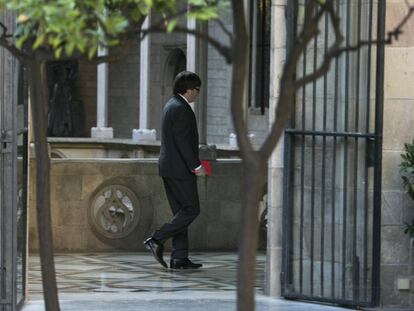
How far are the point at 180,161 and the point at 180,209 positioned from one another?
458mm

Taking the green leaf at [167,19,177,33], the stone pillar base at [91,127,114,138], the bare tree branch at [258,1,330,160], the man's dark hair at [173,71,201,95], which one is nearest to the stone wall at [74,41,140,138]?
the stone pillar base at [91,127,114,138]

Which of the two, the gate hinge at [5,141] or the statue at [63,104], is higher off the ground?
the statue at [63,104]

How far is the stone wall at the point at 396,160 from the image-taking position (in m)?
10.4

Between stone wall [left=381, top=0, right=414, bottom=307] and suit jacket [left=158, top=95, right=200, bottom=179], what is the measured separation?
9.41 feet

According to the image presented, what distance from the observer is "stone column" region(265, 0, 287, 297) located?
1099 cm

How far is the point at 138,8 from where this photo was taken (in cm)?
668

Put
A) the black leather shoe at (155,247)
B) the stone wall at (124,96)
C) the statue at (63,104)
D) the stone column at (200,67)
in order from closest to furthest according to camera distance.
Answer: the black leather shoe at (155,247) < the stone column at (200,67) < the stone wall at (124,96) < the statue at (63,104)

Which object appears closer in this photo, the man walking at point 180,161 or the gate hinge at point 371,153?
the gate hinge at point 371,153

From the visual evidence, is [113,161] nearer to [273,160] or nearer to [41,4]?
[273,160]

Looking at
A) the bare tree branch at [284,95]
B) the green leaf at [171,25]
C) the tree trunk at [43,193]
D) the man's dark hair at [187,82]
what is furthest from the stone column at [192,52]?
the green leaf at [171,25]

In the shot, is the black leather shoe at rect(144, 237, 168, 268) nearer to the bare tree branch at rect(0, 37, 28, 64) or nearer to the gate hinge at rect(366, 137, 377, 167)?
the gate hinge at rect(366, 137, 377, 167)

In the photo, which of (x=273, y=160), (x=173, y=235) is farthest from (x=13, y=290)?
(x=173, y=235)

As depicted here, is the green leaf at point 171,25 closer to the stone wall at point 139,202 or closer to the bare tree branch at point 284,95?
the bare tree branch at point 284,95

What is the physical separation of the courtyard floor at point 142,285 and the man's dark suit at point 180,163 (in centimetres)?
50
